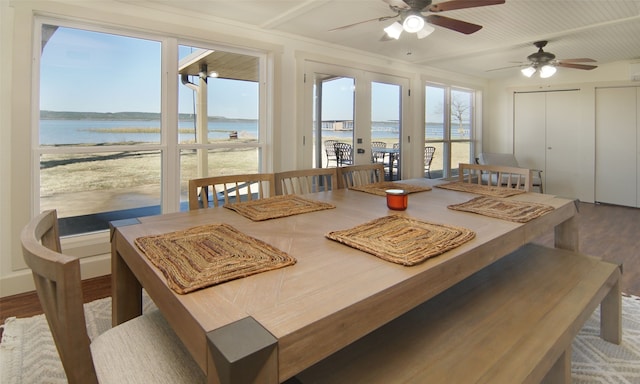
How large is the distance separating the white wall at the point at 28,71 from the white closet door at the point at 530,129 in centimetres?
468

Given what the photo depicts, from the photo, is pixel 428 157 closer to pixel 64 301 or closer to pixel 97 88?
pixel 97 88

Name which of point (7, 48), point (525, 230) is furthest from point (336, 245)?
point (7, 48)

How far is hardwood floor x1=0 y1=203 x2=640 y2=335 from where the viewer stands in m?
2.38

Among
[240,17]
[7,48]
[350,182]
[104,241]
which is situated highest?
[240,17]

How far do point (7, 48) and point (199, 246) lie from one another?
8.04ft

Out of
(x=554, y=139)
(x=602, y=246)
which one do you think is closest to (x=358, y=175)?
(x=602, y=246)

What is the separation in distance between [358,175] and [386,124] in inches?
97.4

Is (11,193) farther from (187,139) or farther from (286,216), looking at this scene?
(286,216)

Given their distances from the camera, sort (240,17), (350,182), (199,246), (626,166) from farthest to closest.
Answer: (626,166), (240,17), (350,182), (199,246)

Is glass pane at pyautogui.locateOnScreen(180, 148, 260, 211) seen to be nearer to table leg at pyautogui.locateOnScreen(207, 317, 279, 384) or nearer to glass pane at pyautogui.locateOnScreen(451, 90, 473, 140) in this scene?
table leg at pyautogui.locateOnScreen(207, 317, 279, 384)

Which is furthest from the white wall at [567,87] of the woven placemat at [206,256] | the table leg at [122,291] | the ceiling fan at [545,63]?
the table leg at [122,291]

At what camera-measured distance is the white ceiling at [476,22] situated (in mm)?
2965

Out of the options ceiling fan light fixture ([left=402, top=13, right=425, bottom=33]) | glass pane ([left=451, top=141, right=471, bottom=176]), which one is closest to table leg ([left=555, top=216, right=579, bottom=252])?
ceiling fan light fixture ([left=402, top=13, right=425, bottom=33])

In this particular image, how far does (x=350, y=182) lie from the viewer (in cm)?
267
